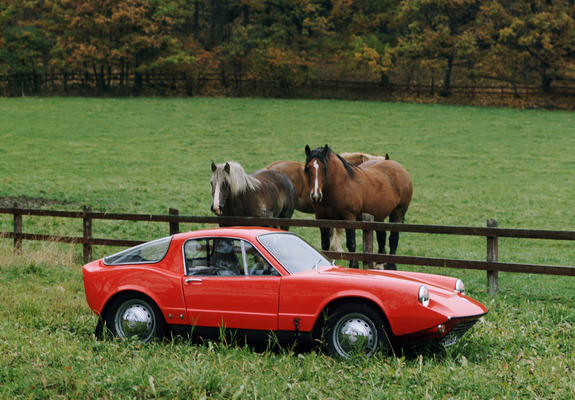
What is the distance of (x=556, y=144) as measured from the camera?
3384 cm

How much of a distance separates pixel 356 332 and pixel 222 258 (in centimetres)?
177

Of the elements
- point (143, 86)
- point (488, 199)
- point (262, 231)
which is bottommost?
point (488, 199)

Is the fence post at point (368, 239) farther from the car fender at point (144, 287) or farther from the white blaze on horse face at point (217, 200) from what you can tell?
the car fender at point (144, 287)

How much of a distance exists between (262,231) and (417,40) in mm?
47324

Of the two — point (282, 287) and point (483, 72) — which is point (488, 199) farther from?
point (483, 72)

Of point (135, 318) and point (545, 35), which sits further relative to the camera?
point (545, 35)

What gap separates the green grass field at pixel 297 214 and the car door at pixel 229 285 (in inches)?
13.7

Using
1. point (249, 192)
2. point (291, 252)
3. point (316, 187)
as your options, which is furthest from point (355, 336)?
point (249, 192)

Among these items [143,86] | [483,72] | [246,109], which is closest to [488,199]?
[246,109]

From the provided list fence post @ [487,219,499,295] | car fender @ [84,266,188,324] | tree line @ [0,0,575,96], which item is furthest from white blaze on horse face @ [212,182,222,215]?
tree line @ [0,0,575,96]

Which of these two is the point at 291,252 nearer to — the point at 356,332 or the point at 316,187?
the point at 356,332

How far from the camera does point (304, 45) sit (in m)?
57.8

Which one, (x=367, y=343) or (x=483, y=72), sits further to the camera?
(x=483, y=72)

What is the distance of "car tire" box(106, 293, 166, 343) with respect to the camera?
23.7 feet
